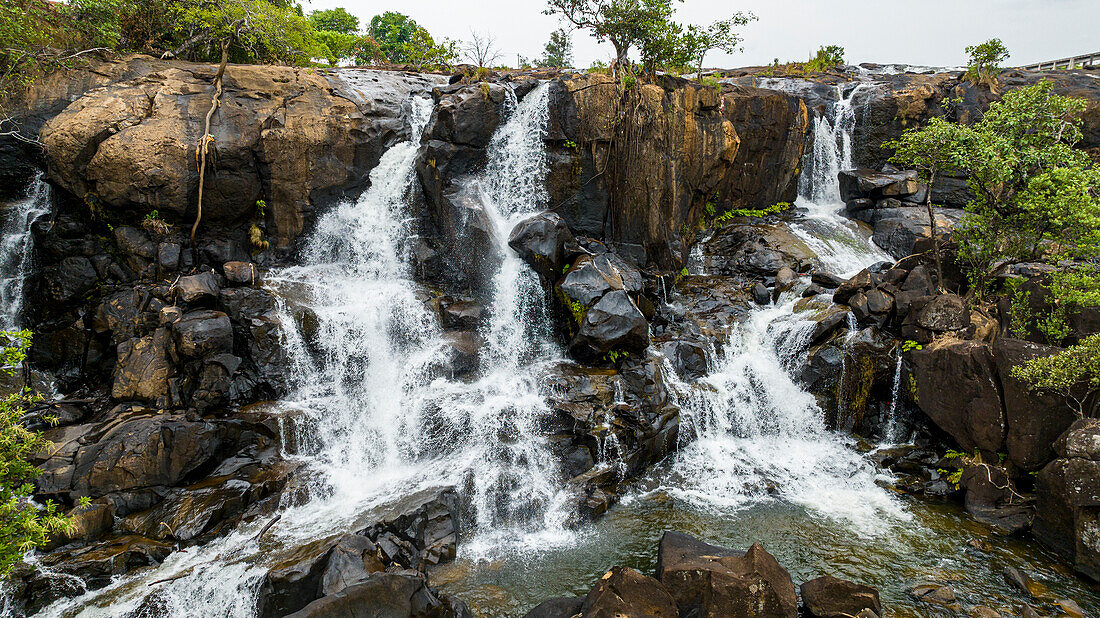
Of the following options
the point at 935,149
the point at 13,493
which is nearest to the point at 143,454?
the point at 13,493

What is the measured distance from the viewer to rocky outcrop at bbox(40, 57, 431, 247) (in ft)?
42.5

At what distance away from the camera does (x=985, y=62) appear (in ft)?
69.7

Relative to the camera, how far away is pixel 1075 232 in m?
10.2

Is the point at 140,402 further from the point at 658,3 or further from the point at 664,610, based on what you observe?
the point at 658,3

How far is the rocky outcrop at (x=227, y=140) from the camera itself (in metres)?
13.0

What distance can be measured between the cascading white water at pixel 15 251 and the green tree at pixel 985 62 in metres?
32.0

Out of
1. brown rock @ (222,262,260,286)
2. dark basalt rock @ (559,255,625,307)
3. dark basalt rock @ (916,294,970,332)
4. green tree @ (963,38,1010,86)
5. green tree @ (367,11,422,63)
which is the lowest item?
dark basalt rock @ (916,294,970,332)

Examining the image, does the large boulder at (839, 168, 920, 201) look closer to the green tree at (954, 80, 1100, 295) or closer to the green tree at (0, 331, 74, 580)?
the green tree at (954, 80, 1100, 295)

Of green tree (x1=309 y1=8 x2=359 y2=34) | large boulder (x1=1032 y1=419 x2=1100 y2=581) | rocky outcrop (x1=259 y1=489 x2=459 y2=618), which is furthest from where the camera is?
green tree (x1=309 y1=8 x2=359 y2=34)

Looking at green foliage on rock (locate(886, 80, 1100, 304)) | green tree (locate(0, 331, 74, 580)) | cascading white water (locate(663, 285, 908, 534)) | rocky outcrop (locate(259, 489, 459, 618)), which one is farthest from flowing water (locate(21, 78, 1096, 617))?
green foliage on rock (locate(886, 80, 1100, 304))

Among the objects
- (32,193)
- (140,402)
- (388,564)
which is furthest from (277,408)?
(32,193)

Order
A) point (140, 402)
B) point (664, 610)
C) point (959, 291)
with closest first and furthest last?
1. point (664, 610)
2. point (140, 402)
3. point (959, 291)

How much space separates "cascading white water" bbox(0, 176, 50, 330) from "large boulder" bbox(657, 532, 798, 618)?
15.1m

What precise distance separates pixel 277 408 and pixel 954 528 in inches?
537
